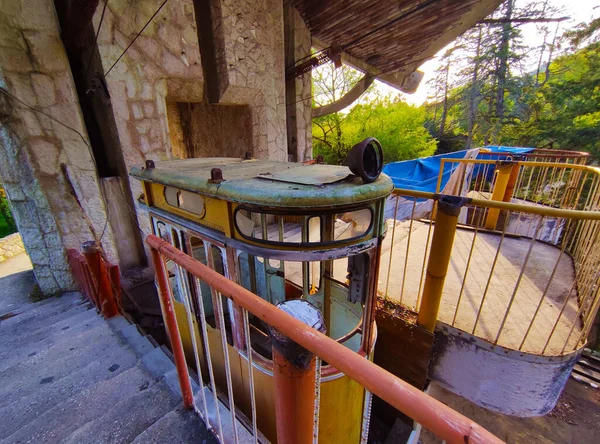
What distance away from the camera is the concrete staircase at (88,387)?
180 cm

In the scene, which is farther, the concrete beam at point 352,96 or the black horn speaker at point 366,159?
the concrete beam at point 352,96

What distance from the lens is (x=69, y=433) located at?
1.81 meters

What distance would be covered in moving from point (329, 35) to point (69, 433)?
28.2ft

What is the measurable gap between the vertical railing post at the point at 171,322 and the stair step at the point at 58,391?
3.08ft

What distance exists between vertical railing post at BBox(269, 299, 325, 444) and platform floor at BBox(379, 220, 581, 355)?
1733 mm

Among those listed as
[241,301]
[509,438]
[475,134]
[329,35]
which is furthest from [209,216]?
[475,134]

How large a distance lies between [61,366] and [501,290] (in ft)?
15.2

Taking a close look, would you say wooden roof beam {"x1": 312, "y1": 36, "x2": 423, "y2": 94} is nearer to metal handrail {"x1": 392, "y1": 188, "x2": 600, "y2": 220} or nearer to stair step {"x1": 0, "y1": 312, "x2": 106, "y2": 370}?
metal handrail {"x1": 392, "y1": 188, "x2": 600, "y2": 220}

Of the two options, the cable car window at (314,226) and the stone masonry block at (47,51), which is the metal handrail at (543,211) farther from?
the stone masonry block at (47,51)

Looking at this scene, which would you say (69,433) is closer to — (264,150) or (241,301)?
(241,301)

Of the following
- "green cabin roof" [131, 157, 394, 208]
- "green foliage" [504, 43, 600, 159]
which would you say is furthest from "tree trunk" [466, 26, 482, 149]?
"green cabin roof" [131, 157, 394, 208]

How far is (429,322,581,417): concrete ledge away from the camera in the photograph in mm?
2193

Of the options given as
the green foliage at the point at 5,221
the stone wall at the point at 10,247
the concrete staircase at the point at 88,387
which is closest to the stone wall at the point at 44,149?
the concrete staircase at the point at 88,387

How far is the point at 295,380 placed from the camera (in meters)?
0.90
